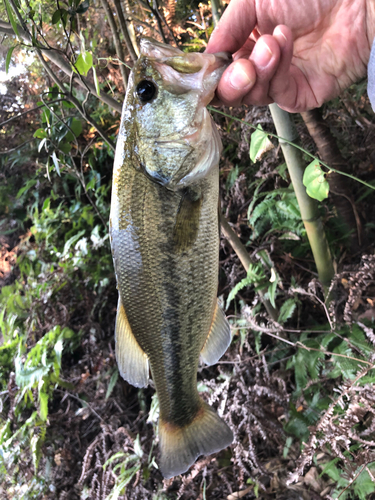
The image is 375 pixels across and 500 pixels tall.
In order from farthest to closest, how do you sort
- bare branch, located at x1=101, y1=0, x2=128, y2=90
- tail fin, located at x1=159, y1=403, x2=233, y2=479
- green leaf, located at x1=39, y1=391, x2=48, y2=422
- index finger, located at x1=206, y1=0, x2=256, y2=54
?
green leaf, located at x1=39, y1=391, x2=48, y2=422 → bare branch, located at x1=101, y1=0, x2=128, y2=90 → tail fin, located at x1=159, y1=403, x2=233, y2=479 → index finger, located at x1=206, y1=0, x2=256, y2=54

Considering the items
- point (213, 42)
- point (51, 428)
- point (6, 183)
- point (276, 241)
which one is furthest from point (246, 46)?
point (6, 183)

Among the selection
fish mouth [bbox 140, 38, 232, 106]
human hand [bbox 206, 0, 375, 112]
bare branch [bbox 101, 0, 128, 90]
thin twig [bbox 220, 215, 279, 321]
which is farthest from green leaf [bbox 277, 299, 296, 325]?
bare branch [bbox 101, 0, 128, 90]

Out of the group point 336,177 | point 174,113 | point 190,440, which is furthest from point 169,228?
point 336,177

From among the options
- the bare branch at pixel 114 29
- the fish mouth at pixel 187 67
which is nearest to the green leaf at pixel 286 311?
the fish mouth at pixel 187 67

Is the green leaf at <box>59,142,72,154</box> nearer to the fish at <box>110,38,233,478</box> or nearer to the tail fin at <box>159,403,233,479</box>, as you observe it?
the fish at <box>110,38,233,478</box>

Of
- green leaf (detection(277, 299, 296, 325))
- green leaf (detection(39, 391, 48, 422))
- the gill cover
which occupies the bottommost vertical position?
green leaf (detection(39, 391, 48, 422))

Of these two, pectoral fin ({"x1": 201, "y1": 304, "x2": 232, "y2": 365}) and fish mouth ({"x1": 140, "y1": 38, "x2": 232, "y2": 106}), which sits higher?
fish mouth ({"x1": 140, "y1": 38, "x2": 232, "y2": 106})

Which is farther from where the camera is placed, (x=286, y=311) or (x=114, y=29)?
(x=286, y=311)

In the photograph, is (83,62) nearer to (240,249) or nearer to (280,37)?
(280,37)
